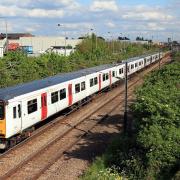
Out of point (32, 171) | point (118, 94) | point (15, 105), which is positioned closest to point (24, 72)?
point (118, 94)

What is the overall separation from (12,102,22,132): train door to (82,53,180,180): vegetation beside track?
4.54 meters

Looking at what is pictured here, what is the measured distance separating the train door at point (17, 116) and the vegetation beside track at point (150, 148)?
4.54 meters

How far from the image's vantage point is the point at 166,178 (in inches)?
588

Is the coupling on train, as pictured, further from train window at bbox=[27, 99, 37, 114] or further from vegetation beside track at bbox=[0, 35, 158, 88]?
vegetation beside track at bbox=[0, 35, 158, 88]

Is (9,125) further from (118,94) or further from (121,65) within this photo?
(121,65)

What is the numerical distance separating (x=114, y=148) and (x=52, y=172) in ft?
10.3

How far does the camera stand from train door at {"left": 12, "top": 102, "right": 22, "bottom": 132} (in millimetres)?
19953

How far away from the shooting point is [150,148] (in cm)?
1534

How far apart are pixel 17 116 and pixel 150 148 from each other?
290 inches

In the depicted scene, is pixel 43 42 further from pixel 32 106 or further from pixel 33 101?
pixel 32 106

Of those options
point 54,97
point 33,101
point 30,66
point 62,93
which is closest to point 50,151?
point 33,101

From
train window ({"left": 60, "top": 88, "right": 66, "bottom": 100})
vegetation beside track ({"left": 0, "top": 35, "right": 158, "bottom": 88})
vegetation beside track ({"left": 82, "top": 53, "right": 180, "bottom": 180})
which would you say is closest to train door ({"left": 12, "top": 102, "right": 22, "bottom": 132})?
vegetation beside track ({"left": 82, "top": 53, "right": 180, "bottom": 180})

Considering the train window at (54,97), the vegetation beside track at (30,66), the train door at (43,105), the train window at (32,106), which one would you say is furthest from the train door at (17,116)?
the vegetation beside track at (30,66)

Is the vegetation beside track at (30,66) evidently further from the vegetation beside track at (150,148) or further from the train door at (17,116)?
the vegetation beside track at (150,148)
